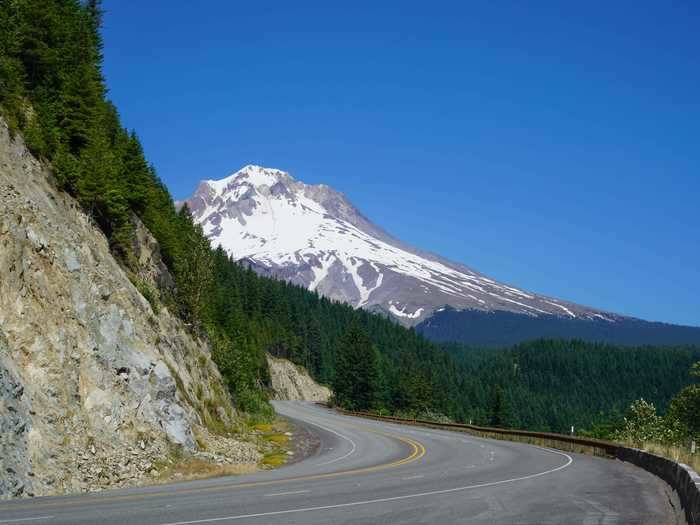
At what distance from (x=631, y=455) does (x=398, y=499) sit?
1507 cm

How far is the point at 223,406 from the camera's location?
1359 inches

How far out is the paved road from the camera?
462 inches

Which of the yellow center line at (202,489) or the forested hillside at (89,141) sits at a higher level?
the forested hillside at (89,141)

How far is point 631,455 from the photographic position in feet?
84.1

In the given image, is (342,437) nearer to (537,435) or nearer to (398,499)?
(537,435)

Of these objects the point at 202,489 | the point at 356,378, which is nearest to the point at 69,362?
the point at 202,489

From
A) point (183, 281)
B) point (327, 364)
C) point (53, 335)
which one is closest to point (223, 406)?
point (183, 281)

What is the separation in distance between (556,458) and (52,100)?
27.7 m

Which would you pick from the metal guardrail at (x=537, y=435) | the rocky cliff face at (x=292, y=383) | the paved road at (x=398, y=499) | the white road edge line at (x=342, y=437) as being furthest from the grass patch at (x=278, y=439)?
the rocky cliff face at (x=292, y=383)

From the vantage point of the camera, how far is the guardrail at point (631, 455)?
12.5 m

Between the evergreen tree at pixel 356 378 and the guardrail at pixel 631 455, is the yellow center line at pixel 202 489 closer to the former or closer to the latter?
the guardrail at pixel 631 455

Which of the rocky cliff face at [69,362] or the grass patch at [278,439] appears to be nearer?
the rocky cliff face at [69,362]

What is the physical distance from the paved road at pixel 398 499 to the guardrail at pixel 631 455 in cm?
49

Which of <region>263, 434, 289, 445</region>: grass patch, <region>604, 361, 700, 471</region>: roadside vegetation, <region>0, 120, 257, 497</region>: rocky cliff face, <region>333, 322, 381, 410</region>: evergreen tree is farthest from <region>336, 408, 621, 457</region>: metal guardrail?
<region>333, 322, 381, 410</region>: evergreen tree
